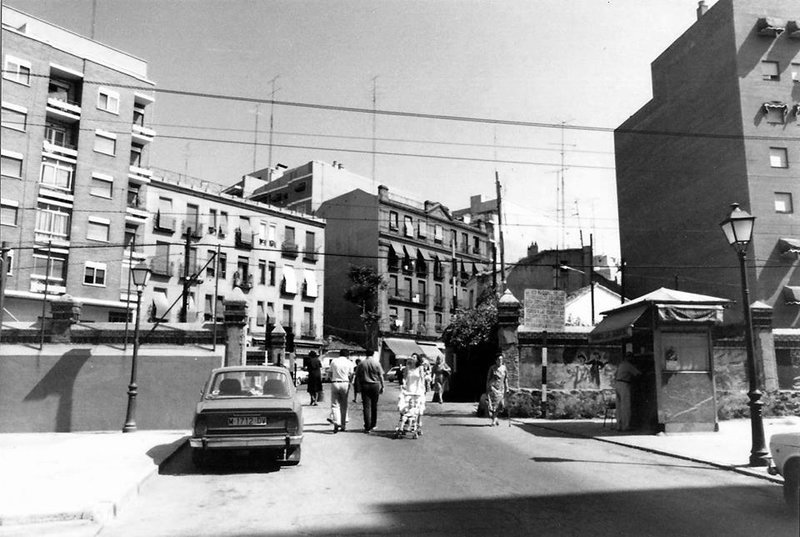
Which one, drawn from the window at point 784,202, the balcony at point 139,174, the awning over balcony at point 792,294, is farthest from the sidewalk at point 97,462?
the balcony at point 139,174

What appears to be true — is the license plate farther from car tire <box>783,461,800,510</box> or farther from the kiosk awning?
the kiosk awning

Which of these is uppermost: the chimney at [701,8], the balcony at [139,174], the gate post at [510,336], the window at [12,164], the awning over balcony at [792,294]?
the chimney at [701,8]

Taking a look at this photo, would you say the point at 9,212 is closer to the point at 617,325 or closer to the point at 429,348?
the point at 617,325

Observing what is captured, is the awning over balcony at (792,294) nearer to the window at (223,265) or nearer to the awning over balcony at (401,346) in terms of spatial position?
the awning over balcony at (401,346)

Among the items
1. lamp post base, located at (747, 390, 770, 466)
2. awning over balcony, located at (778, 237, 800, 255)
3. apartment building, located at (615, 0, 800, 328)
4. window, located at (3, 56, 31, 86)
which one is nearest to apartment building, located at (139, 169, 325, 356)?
window, located at (3, 56, 31, 86)

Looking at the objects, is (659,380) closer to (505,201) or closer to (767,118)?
(767,118)

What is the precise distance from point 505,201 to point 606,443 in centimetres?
5989

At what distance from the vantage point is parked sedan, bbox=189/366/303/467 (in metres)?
9.75

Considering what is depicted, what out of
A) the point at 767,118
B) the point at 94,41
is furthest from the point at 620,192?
the point at 94,41

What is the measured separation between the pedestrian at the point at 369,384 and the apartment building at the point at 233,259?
29830mm

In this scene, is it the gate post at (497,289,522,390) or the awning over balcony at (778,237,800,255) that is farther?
the awning over balcony at (778,237,800,255)

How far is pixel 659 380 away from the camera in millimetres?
14375

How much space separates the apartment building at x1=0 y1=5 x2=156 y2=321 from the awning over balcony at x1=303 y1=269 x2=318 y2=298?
54.1ft

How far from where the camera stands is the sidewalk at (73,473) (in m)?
7.01
